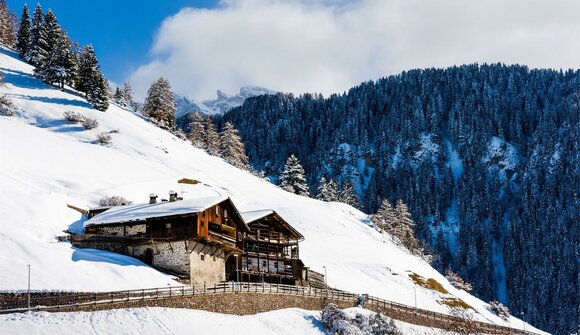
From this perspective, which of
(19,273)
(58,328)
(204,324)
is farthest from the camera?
(204,324)

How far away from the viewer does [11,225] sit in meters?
51.4

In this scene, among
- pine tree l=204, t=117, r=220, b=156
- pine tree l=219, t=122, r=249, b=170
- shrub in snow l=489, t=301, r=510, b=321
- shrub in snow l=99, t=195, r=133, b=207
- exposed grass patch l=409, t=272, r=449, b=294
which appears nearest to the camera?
shrub in snow l=99, t=195, r=133, b=207

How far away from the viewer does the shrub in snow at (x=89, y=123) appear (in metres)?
98.2

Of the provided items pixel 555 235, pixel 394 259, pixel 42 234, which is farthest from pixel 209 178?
pixel 555 235

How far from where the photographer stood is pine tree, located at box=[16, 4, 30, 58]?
413ft

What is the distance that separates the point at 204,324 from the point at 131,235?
13.9 meters

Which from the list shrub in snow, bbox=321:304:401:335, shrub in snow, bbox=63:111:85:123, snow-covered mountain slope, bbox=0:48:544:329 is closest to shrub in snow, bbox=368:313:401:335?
shrub in snow, bbox=321:304:401:335

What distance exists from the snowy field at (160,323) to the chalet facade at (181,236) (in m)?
7.01

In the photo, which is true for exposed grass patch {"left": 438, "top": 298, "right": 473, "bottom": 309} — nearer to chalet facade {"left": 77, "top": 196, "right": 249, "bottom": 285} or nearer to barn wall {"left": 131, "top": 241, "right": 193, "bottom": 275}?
chalet facade {"left": 77, "top": 196, "right": 249, "bottom": 285}

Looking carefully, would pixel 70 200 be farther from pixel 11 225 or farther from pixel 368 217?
pixel 368 217

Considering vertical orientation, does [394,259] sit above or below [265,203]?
below

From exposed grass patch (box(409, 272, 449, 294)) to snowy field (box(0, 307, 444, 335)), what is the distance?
1240 inches

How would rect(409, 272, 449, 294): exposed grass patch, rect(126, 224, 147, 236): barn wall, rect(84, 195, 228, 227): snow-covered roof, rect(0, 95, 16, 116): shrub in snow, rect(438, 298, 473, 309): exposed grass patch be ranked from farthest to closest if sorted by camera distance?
rect(0, 95, 16, 116): shrub in snow → rect(409, 272, 449, 294): exposed grass patch → rect(438, 298, 473, 309): exposed grass patch → rect(126, 224, 147, 236): barn wall → rect(84, 195, 228, 227): snow-covered roof

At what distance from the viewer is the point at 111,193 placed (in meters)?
74.7
